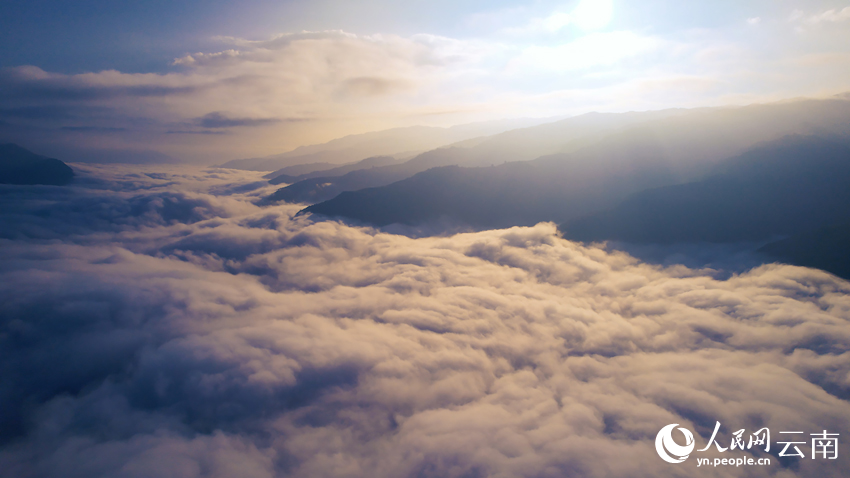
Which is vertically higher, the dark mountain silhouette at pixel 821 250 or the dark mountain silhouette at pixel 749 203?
the dark mountain silhouette at pixel 749 203

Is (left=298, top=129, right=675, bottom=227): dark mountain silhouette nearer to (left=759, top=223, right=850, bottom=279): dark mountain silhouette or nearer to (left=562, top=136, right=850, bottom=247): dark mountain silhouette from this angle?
(left=562, top=136, right=850, bottom=247): dark mountain silhouette

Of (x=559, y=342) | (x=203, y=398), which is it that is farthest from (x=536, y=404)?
(x=203, y=398)

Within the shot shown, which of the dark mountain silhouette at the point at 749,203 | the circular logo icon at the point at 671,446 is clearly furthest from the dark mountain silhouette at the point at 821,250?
the circular logo icon at the point at 671,446

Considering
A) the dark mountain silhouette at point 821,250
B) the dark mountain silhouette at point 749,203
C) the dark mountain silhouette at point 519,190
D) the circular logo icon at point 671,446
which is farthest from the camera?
the dark mountain silhouette at point 519,190

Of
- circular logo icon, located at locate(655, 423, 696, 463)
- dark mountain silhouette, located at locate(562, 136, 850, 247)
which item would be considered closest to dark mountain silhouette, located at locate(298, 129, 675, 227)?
dark mountain silhouette, located at locate(562, 136, 850, 247)

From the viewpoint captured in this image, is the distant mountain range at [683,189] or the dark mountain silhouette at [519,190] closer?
the distant mountain range at [683,189]

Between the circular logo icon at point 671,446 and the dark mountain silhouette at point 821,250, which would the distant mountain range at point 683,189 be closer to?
the dark mountain silhouette at point 821,250
